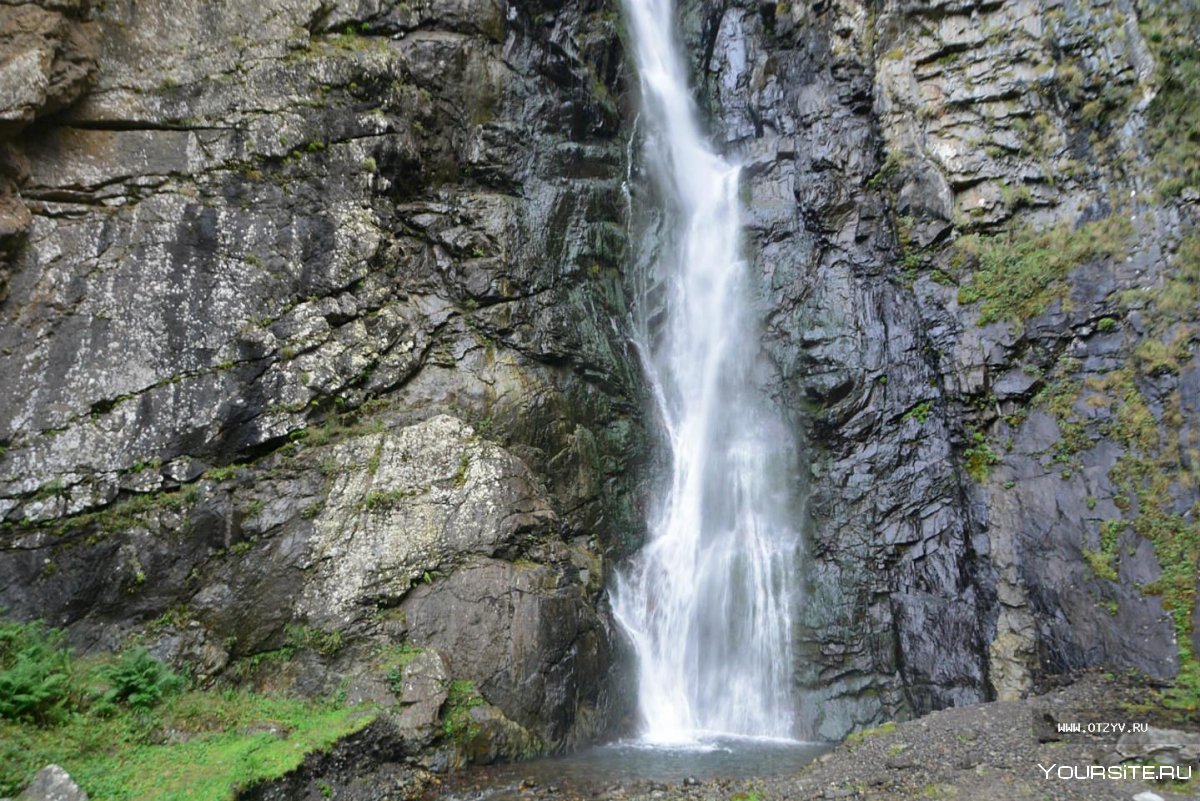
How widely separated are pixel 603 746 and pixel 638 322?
8321 millimetres

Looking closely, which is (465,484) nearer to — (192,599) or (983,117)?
(192,599)

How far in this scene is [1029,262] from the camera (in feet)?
40.4

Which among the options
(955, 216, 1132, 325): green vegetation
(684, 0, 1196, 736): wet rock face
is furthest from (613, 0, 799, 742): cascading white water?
(955, 216, 1132, 325): green vegetation

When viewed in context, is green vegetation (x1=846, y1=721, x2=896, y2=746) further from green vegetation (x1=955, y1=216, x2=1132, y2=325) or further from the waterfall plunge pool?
green vegetation (x1=955, y1=216, x2=1132, y2=325)

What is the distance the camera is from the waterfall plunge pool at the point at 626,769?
317 inches

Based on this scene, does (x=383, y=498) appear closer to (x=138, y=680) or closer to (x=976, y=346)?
(x=138, y=680)

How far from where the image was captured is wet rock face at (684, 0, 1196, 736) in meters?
10.2

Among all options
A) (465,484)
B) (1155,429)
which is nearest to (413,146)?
(465,484)

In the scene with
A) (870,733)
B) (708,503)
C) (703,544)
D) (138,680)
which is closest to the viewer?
(138,680)

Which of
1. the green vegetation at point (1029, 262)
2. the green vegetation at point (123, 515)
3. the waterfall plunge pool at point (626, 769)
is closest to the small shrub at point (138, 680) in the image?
the green vegetation at point (123, 515)

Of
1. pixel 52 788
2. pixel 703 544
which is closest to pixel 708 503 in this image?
pixel 703 544

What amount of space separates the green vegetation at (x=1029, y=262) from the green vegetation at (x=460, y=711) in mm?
10601

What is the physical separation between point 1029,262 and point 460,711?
39.3ft

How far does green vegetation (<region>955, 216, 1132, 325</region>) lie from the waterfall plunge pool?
26.6 feet
